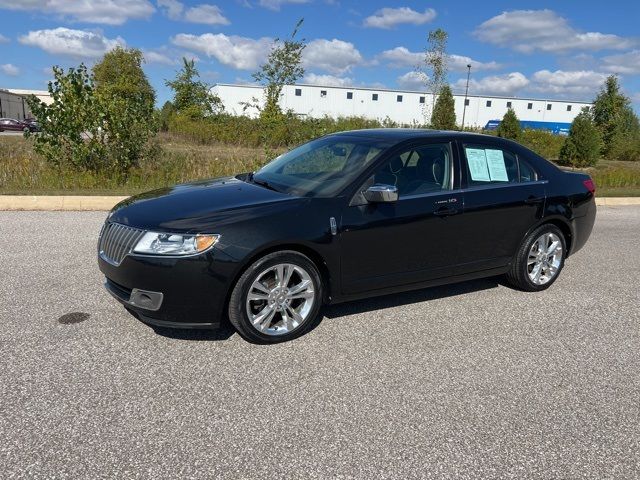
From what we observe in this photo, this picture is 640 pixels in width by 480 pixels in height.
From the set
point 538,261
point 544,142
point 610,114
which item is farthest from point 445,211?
point 610,114

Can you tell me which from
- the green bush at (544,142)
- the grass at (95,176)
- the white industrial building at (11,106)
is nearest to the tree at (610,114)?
the green bush at (544,142)

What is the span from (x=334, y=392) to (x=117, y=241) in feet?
6.44

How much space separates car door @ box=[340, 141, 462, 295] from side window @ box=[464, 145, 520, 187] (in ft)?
0.62

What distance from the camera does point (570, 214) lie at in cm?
532

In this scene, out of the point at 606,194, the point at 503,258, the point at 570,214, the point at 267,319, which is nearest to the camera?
the point at 267,319

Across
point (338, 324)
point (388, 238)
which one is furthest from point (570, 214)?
point (338, 324)

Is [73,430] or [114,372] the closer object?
[73,430]

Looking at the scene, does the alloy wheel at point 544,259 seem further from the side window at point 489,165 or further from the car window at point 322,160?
the car window at point 322,160

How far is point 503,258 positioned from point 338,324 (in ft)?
6.18

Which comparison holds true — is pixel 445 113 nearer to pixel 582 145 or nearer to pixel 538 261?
pixel 582 145

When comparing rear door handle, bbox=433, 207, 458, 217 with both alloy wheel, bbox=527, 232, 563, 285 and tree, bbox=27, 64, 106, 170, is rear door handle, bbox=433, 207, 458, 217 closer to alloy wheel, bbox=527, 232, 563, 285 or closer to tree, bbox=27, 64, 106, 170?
alloy wheel, bbox=527, 232, 563, 285

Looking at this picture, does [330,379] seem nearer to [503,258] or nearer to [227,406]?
[227,406]

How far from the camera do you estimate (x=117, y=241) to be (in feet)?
12.3

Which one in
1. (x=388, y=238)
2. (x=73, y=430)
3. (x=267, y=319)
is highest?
(x=388, y=238)
